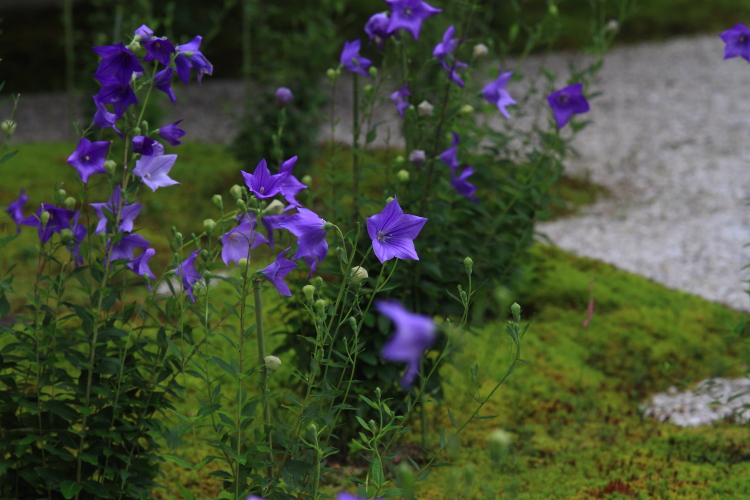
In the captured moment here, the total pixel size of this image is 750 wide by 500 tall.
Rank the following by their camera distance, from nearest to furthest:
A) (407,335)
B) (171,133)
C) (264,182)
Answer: (407,335), (264,182), (171,133)

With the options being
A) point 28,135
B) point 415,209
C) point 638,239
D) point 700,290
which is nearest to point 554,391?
point 415,209

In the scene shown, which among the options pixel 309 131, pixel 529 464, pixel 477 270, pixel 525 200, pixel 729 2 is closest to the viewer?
pixel 529 464

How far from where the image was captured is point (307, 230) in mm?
1271

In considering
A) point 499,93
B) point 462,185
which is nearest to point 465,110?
point 499,93

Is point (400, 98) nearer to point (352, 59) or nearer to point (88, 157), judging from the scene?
point (352, 59)

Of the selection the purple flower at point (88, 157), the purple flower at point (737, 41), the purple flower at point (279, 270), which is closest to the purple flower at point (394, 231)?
the purple flower at point (279, 270)

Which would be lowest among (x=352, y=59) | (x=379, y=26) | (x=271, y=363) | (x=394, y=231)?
(x=271, y=363)

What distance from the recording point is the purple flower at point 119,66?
1446 mm

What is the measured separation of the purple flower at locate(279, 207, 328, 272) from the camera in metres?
1.25

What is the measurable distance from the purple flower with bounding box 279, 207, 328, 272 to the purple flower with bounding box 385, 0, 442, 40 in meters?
0.75

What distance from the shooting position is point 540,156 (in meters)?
2.66

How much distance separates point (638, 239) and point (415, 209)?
382cm

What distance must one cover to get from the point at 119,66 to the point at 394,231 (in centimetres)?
77

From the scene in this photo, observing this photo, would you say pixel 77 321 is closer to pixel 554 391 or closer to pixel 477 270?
pixel 477 270
